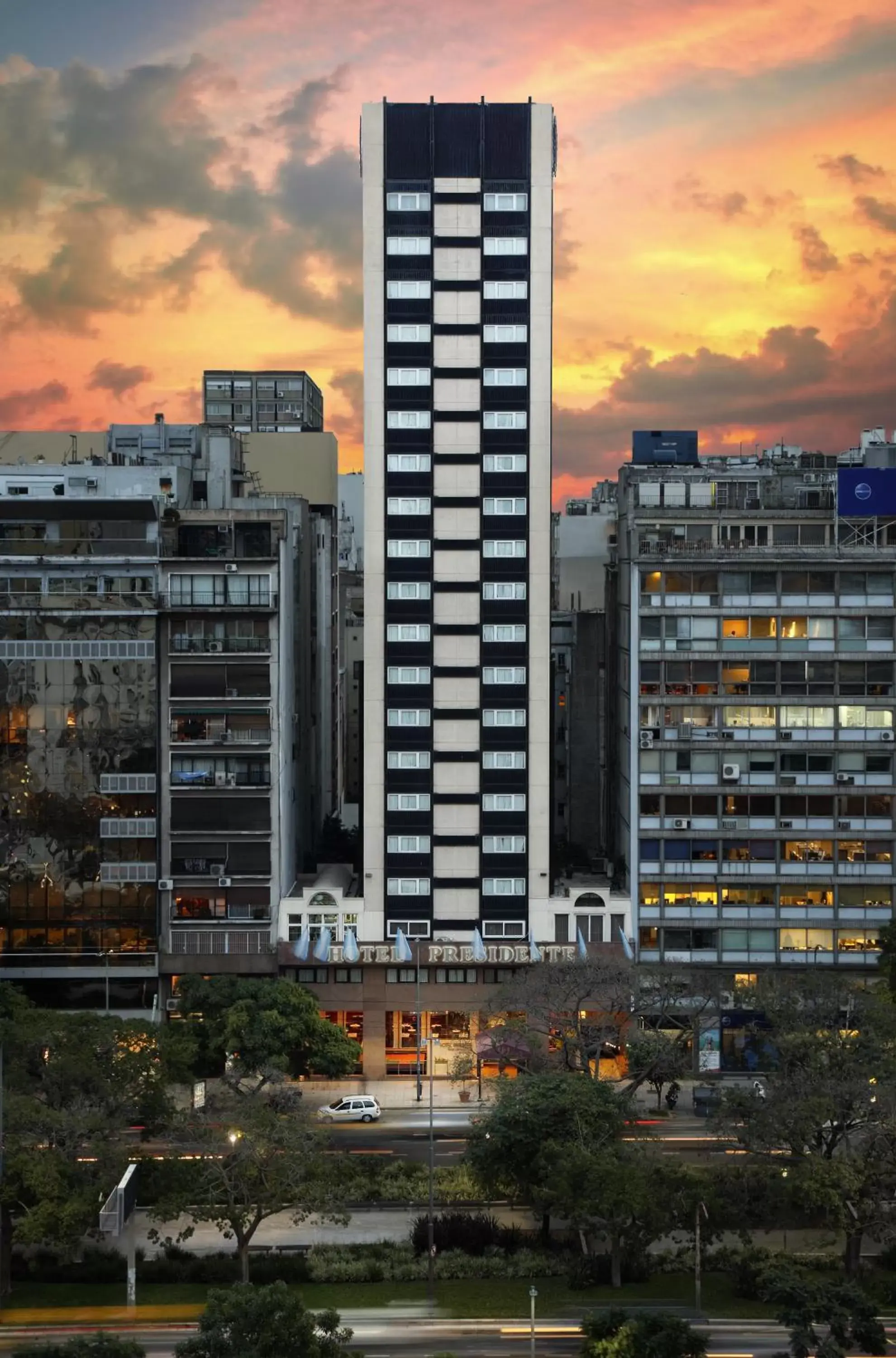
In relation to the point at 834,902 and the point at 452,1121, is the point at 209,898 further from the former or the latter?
the point at 834,902

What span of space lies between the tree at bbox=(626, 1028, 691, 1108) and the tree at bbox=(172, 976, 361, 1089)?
16917 mm

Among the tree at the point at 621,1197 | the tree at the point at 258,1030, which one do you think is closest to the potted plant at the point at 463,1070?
the tree at the point at 258,1030

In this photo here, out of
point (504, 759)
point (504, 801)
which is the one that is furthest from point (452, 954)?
point (504, 759)

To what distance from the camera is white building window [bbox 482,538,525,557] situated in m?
104

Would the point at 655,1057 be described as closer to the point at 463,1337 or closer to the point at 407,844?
the point at 407,844

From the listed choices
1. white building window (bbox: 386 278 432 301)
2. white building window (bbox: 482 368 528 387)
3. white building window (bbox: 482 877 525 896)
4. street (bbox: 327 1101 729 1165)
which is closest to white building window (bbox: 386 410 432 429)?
white building window (bbox: 482 368 528 387)

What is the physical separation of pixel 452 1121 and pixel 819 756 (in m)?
32.3

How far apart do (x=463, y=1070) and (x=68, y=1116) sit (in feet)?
97.3

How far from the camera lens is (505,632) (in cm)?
10419

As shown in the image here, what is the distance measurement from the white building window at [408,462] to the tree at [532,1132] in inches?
1650

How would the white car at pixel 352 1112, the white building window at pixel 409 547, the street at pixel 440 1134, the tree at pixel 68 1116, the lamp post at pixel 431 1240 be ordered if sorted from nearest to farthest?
the tree at pixel 68 1116, the lamp post at pixel 431 1240, the street at pixel 440 1134, the white car at pixel 352 1112, the white building window at pixel 409 547

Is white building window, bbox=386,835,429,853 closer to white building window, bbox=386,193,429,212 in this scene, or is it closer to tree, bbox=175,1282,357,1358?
white building window, bbox=386,193,429,212

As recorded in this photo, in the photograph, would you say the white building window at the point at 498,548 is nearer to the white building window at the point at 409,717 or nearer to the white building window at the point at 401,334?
the white building window at the point at 409,717

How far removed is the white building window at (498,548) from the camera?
104 m
